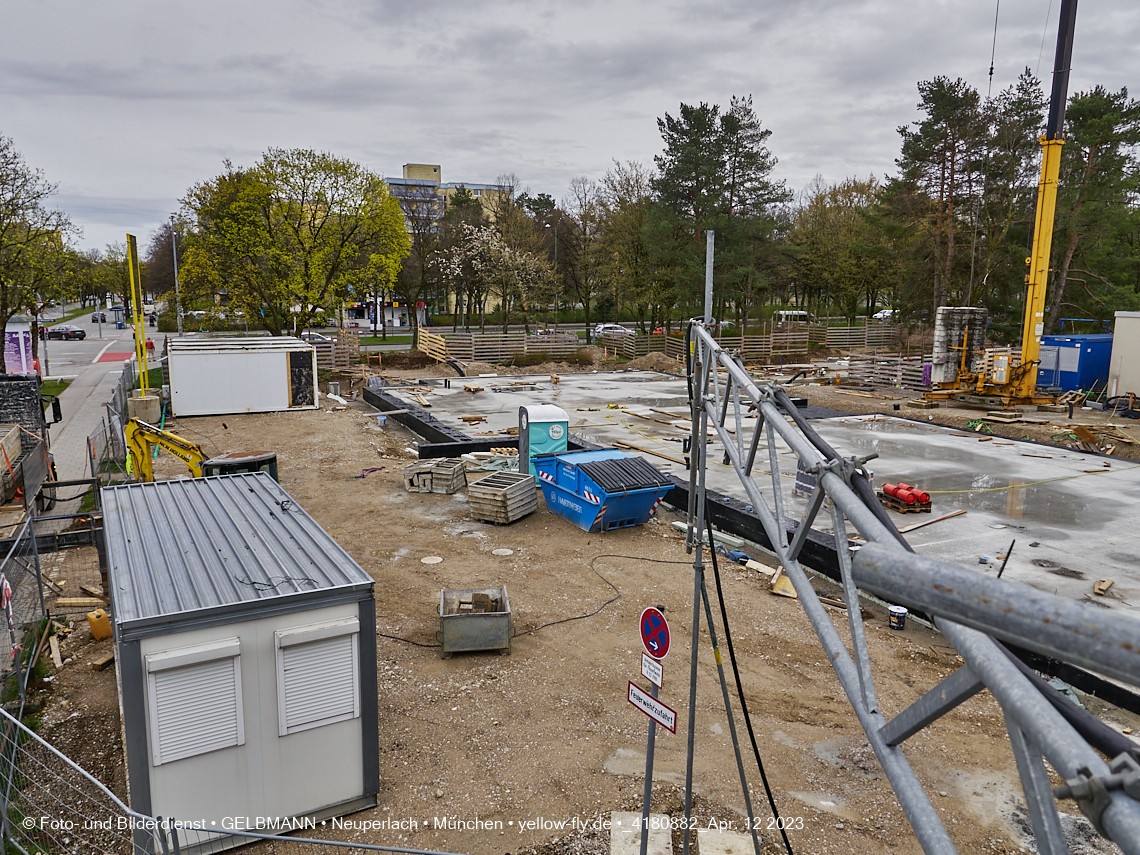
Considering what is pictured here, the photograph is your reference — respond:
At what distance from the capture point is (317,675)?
7.28 m

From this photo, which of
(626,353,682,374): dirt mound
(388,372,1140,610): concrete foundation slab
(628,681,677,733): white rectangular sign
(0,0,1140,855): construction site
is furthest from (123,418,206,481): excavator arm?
(626,353,682,374): dirt mound

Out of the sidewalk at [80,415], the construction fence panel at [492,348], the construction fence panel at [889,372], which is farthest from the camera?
the construction fence panel at [492,348]

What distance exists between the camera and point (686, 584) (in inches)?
529

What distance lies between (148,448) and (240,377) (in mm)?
12173

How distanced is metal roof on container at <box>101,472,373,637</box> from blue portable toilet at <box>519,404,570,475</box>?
8515 mm

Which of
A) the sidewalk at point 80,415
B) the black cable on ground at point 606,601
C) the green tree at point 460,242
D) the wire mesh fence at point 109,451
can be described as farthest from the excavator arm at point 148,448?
the green tree at point 460,242

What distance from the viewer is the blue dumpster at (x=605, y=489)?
15.5 m

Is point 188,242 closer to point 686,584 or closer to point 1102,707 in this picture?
point 686,584

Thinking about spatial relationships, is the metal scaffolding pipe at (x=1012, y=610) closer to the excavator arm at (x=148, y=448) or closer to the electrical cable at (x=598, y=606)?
the electrical cable at (x=598, y=606)

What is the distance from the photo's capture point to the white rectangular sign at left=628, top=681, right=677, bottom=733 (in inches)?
240

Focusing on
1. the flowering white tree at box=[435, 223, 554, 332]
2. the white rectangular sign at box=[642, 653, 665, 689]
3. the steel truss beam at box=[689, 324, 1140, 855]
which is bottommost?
the white rectangular sign at box=[642, 653, 665, 689]

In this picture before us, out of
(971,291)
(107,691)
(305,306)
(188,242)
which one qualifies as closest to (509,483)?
(107,691)

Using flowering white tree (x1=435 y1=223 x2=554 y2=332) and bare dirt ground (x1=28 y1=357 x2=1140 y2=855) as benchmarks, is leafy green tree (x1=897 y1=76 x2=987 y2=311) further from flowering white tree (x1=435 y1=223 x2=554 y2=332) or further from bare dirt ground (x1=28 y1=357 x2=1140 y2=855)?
bare dirt ground (x1=28 y1=357 x2=1140 y2=855)

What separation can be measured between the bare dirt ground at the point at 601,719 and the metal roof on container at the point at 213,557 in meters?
2.24
